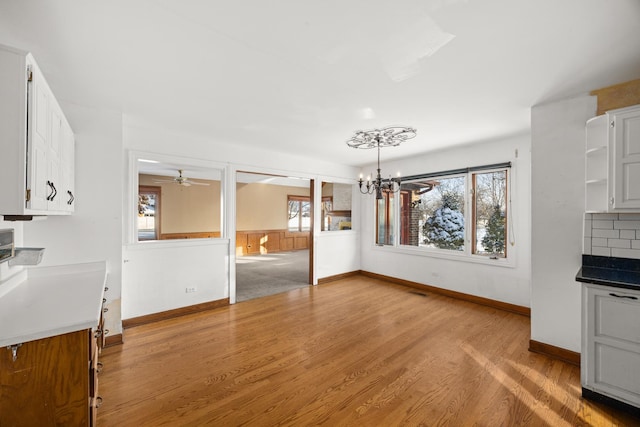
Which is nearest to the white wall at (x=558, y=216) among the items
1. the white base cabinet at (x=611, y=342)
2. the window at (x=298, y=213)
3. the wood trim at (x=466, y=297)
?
the white base cabinet at (x=611, y=342)

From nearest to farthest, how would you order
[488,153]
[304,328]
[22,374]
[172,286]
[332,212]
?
[22,374]
[304,328]
[172,286]
[488,153]
[332,212]

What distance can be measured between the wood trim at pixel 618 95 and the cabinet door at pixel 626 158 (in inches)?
12.0

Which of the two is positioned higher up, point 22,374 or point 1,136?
point 1,136

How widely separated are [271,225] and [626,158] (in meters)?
8.75

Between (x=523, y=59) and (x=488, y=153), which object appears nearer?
(x=523, y=59)

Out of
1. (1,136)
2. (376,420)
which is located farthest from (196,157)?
(376,420)

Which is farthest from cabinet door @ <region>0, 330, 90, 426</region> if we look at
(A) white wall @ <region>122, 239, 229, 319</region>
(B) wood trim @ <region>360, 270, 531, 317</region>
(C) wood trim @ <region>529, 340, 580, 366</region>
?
(B) wood trim @ <region>360, 270, 531, 317</region>

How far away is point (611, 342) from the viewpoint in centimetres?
188

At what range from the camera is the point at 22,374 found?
118 centimetres

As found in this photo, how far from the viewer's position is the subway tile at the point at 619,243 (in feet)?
7.23

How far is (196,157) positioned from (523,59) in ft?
12.1

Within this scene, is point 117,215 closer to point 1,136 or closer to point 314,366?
point 1,136

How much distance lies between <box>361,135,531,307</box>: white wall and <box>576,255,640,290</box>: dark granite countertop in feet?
4.33

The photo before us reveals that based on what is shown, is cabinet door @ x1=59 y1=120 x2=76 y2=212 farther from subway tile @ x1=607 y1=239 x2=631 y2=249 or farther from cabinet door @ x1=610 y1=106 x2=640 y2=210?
subway tile @ x1=607 y1=239 x2=631 y2=249
